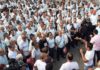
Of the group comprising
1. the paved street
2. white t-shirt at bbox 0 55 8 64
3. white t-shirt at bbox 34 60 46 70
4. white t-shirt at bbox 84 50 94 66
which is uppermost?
the paved street

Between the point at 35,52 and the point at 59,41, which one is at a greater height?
→ the point at 59,41

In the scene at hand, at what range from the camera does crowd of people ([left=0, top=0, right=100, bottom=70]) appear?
880 centimetres

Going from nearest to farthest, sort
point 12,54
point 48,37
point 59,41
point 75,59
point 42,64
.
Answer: point 42,64, point 12,54, point 48,37, point 59,41, point 75,59

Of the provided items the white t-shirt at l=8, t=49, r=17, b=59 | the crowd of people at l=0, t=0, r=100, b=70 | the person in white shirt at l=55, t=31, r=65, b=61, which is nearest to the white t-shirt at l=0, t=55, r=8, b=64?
the crowd of people at l=0, t=0, r=100, b=70

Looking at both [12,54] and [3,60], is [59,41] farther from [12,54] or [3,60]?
[3,60]

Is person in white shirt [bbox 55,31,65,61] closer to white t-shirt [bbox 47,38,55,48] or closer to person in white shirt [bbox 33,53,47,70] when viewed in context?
white t-shirt [bbox 47,38,55,48]

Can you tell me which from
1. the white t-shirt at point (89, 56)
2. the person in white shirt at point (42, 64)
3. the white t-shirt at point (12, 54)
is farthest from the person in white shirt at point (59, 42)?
the person in white shirt at point (42, 64)

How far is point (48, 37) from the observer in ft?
37.3

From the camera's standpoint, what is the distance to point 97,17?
13.9 metres

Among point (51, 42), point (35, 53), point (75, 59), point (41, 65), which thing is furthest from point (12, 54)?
point (75, 59)

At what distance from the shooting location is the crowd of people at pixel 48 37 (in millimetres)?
8805

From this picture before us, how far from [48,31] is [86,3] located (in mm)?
5397

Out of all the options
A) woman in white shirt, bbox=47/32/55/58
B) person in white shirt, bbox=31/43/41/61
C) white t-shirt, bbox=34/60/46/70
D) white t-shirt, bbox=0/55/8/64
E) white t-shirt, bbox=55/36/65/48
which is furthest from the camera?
white t-shirt, bbox=55/36/65/48

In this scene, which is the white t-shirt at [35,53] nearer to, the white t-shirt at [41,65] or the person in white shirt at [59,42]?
the white t-shirt at [41,65]
